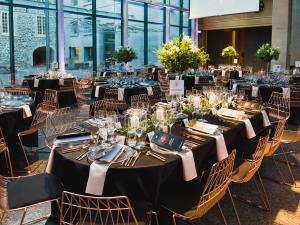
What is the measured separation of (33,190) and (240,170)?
1785mm

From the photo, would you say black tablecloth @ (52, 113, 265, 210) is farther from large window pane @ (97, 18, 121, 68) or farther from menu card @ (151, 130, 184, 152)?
large window pane @ (97, 18, 121, 68)

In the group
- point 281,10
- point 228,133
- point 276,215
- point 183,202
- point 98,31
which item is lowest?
point 276,215

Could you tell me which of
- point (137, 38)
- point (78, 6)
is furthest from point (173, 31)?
point (78, 6)

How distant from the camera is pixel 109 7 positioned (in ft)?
45.2

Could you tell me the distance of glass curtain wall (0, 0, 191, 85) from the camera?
10570 millimetres

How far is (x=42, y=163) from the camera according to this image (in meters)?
4.55

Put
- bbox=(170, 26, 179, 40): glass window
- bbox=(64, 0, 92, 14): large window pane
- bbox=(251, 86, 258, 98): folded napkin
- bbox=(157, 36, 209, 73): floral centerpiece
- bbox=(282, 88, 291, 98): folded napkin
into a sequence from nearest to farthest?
bbox=(157, 36, 209, 73): floral centerpiece < bbox=(282, 88, 291, 98): folded napkin < bbox=(251, 86, 258, 98): folded napkin < bbox=(64, 0, 92, 14): large window pane < bbox=(170, 26, 179, 40): glass window

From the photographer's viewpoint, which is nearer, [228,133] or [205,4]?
[228,133]

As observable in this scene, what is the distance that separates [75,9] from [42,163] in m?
9.17

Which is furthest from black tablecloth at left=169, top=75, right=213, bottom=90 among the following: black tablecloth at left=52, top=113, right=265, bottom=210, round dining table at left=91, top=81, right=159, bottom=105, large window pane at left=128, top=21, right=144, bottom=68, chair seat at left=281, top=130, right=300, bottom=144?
black tablecloth at left=52, top=113, right=265, bottom=210

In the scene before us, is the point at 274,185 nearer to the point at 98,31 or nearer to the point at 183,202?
the point at 183,202

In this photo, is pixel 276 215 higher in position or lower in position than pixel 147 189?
lower

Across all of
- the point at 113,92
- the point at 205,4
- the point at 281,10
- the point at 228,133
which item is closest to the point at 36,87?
the point at 113,92

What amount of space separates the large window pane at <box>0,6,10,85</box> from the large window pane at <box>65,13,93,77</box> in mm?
2366
